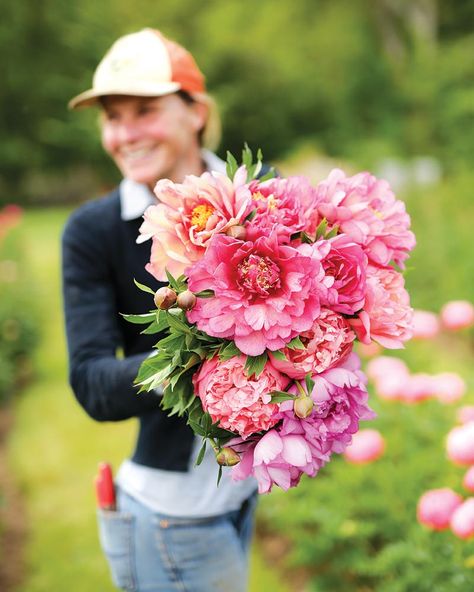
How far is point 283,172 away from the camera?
13930 millimetres

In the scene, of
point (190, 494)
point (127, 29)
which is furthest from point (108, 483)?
point (127, 29)

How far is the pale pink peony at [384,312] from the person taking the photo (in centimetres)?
127

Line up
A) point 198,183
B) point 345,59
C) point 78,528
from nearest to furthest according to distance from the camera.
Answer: point 198,183 < point 78,528 < point 345,59

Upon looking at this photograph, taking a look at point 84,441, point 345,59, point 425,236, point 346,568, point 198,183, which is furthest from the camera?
point 345,59

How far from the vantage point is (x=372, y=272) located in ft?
4.38

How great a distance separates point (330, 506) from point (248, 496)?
4.62 feet

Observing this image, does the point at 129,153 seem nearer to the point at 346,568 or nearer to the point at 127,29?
the point at 346,568

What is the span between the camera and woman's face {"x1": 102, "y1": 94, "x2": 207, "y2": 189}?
1907 millimetres

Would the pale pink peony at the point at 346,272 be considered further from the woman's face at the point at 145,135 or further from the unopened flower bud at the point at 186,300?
the woman's face at the point at 145,135

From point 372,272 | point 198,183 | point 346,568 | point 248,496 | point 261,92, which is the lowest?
point 261,92

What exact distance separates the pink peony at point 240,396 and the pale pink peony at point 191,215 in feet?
0.63

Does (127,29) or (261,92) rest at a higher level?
(127,29)

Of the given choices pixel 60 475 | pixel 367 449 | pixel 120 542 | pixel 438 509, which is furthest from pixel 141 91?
pixel 60 475

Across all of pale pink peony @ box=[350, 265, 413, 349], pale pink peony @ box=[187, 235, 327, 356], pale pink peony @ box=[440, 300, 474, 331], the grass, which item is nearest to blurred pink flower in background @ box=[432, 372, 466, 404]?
pale pink peony @ box=[440, 300, 474, 331]
